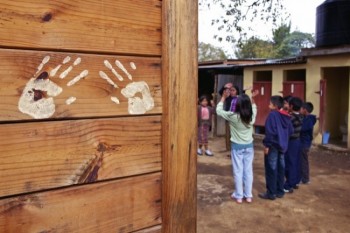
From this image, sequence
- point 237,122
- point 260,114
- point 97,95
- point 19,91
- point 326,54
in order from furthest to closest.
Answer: point 260,114
point 326,54
point 237,122
point 97,95
point 19,91

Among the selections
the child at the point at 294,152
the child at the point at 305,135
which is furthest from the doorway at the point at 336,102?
the child at the point at 294,152

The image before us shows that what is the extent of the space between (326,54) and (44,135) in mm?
9815

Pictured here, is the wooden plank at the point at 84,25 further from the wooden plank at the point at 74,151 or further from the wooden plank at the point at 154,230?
the wooden plank at the point at 154,230

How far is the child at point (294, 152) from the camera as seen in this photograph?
5758 millimetres

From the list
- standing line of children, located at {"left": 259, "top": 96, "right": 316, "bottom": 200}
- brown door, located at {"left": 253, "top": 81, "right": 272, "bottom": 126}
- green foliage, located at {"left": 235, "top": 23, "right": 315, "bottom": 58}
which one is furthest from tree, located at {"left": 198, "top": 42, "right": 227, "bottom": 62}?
standing line of children, located at {"left": 259, "top": 96, "right": 316, "bottom": 200}

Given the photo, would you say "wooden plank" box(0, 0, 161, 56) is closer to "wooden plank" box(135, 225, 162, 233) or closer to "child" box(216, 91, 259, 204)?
"wooden plank" box(135, 225, 162, 233)

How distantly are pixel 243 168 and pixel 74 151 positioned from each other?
15.0 ft

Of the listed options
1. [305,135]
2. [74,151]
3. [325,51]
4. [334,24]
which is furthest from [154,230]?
[334,24]

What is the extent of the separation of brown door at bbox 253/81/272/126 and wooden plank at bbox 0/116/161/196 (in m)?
11.3

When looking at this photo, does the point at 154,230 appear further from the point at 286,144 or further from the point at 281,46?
the point at 281,46

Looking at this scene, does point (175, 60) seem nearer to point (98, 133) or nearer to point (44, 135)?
point (98, 133)

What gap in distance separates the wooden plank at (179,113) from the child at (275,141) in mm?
4053

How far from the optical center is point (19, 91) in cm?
102

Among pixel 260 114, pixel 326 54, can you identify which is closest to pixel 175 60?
pixel 326 54
